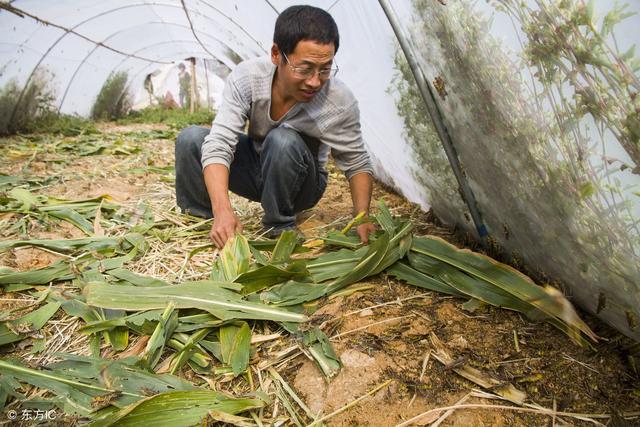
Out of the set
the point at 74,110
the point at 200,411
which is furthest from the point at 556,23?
the point at 74,110

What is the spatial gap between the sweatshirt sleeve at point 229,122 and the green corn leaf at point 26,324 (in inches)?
35.5

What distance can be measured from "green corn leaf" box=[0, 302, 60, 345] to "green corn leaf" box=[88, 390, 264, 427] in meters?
0.65

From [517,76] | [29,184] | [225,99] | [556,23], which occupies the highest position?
[556,23]

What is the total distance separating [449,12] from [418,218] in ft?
4.64

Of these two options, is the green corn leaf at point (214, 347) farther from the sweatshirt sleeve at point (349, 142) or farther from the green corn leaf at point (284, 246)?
the sweatshirt sleeve at point (349, 142)

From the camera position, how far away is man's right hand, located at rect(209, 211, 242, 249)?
2076mm

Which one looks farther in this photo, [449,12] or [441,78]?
[441,78]

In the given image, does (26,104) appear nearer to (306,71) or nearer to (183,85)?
(183,85)

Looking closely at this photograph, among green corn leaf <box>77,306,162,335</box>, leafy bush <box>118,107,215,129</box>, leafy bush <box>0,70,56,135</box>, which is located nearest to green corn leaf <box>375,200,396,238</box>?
green corn leaf <box>77,306,162,335</box>

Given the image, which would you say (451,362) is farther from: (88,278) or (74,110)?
(74,110)

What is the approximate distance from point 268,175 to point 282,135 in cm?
22

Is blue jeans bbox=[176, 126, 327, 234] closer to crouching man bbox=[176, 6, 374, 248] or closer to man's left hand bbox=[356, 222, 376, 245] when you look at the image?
crouching man bbox=[176, 6, 374, 248]

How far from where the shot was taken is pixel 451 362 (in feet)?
4.50

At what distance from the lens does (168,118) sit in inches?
348
